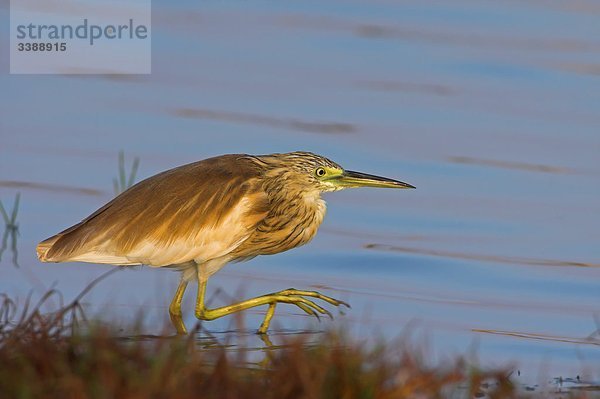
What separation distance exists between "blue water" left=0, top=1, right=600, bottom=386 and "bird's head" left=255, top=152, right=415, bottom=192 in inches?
27.4

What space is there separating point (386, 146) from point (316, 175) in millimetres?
3700

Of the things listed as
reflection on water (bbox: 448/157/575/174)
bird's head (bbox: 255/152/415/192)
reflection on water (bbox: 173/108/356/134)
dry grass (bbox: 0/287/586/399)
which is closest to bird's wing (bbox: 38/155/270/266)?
bird's head (bbox: 255/152/415/192)

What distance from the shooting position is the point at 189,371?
471cm

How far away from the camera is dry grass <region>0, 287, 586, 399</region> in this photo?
Answer: 462 centimetres

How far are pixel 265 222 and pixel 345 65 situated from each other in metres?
6.41

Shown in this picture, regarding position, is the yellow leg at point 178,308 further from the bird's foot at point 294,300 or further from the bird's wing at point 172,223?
the bird's foot at point 294,300

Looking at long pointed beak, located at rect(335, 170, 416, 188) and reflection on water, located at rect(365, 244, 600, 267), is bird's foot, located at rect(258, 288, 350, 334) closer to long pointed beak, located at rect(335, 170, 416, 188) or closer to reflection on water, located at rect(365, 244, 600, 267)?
long pointed beak, located at rect(335, 170, 416, 188)

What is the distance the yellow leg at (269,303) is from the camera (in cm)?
740

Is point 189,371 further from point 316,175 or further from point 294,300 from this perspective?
point 316,175

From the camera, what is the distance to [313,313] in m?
7.51

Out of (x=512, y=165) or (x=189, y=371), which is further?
(x=512, y=165)

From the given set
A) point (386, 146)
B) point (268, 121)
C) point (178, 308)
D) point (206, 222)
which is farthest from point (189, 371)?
point (268, 121)

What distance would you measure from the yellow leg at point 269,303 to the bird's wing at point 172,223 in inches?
10.0

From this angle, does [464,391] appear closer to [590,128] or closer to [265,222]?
[265,222]
